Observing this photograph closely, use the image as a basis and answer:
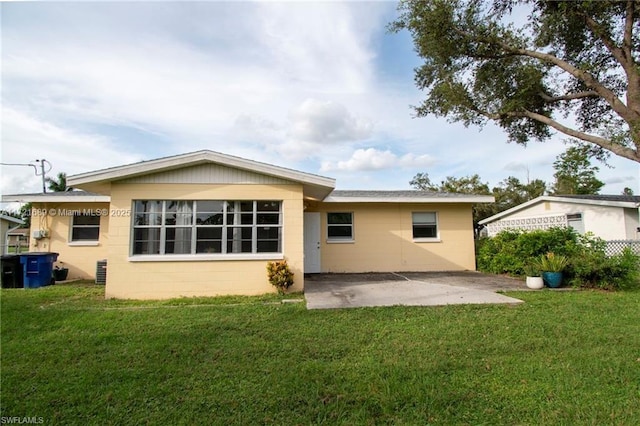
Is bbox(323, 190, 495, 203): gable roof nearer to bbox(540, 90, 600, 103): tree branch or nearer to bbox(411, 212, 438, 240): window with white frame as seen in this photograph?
bbox(411, 212, 438, 240): window with white frame

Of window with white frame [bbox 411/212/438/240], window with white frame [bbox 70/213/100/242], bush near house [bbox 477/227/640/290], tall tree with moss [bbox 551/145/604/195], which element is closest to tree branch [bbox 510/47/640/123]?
bush near house [bbox 477/227/640/290]

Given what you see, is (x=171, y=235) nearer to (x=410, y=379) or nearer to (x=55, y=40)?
(x=55, y=40)

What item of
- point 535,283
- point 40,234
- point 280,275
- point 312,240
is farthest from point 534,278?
point 40,234

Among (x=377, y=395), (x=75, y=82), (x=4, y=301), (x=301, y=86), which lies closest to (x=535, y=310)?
(x=377, y=395)

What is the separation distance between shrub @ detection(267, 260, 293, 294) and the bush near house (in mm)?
7122

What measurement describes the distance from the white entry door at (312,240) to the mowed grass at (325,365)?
5642mm

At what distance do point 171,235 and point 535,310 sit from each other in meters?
8.02

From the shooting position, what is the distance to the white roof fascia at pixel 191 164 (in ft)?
24.8

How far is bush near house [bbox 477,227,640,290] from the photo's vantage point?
8203 mm

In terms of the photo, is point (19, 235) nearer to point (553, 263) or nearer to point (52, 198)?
point (52, 198)

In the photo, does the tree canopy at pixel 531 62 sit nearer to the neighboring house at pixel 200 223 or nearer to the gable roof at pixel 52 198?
the neighboring house at pixel 200 223

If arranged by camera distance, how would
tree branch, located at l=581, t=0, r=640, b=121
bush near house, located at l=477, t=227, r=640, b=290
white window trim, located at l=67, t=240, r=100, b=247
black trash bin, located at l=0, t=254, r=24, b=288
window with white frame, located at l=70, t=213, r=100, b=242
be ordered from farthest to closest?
window with white frame, located at l=70, t=213, r=100, b=242 < white window trim, located at l=67, t=240, r=100, b=247 < black trash bin, located at l=0, t=254, r=24, b=288 < tree branch, located at l=581, t=0, r=640, b=121 < bush near house, located at l=477, t=227, r=640, b=290

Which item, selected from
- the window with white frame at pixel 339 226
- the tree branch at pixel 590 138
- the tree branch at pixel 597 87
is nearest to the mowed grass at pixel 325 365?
the tree branch at pixel 590 138

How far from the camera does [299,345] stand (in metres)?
4.48
